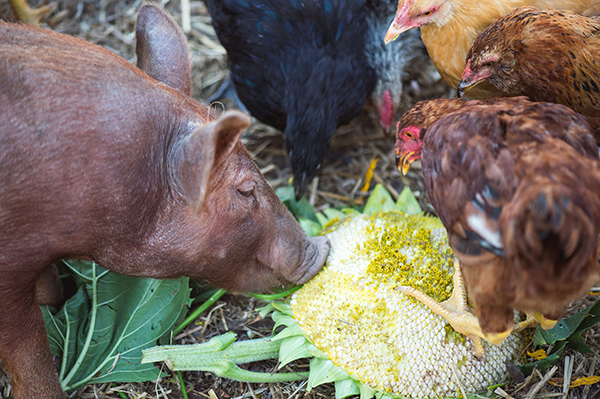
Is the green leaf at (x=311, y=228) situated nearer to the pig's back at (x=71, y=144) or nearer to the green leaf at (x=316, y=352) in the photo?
the green leaf at (x=316, y=352)

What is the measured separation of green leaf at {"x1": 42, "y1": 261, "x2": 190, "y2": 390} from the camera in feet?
6.89

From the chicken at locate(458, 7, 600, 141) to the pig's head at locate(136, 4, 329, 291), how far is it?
0.94m

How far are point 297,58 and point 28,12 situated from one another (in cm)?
182

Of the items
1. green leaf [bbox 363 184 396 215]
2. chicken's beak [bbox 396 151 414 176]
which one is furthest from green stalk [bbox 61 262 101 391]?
chicken's beak [bbox 396 151 414 176]

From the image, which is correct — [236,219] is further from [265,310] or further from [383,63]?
[383,63]

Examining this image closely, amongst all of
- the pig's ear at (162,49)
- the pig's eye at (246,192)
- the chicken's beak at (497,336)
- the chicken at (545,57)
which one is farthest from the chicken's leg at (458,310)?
the pig's ear at (162,49)

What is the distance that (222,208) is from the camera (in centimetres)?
174

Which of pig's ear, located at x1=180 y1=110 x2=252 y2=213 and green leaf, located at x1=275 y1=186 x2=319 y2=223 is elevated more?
pig's ear, located at x1=180 y1=110 x2=252 y2=213

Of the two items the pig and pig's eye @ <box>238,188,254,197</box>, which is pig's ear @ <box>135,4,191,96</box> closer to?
the pig

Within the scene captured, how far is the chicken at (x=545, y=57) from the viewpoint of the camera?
190 centimetres

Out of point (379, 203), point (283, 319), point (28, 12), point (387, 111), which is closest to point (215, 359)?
point (283, 319)

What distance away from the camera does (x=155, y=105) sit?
1.68m

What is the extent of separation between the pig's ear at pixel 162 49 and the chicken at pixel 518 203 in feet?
3.22

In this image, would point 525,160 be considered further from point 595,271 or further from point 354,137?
point 354,137
